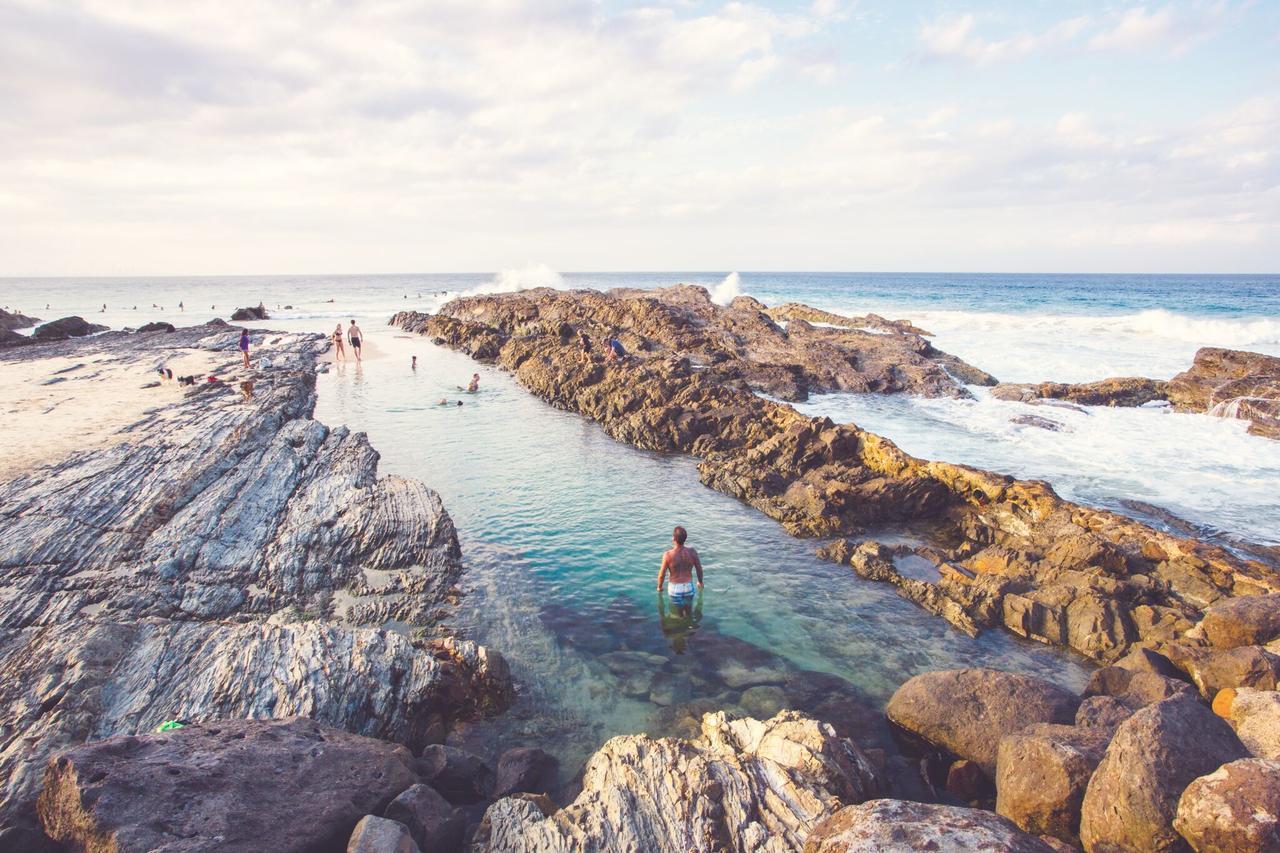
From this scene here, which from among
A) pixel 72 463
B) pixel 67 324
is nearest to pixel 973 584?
pixel 72 463

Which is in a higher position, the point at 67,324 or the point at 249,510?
the point at 67,324

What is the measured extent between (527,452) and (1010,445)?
17.4m

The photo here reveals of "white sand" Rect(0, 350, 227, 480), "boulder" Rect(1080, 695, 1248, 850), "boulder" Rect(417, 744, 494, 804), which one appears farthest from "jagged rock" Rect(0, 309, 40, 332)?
"boulder" Rect(1080, 695, 1248, 850)

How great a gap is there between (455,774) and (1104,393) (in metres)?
30.5

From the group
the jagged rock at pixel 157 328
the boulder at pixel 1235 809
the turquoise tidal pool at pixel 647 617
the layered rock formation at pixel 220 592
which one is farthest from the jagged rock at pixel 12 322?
the boulder at pixel 1235 809

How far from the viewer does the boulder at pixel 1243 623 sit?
923 cm

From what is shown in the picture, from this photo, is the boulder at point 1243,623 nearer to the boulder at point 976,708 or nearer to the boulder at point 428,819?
the boulder at point 976,708

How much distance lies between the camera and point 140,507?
1282 cm

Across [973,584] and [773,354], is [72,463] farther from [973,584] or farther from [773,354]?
[773,354]

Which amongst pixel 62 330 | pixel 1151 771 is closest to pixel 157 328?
pixel 62 330

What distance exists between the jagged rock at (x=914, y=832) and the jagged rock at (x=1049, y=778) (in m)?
1.30

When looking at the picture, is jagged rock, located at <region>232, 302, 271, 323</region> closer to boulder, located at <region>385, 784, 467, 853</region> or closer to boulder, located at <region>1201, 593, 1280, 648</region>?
boulder, located at <region>385, 784, 467, 853</region>

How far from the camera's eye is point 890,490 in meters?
16.4

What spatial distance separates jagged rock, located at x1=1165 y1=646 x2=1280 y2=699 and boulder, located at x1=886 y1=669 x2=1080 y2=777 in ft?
6.45
